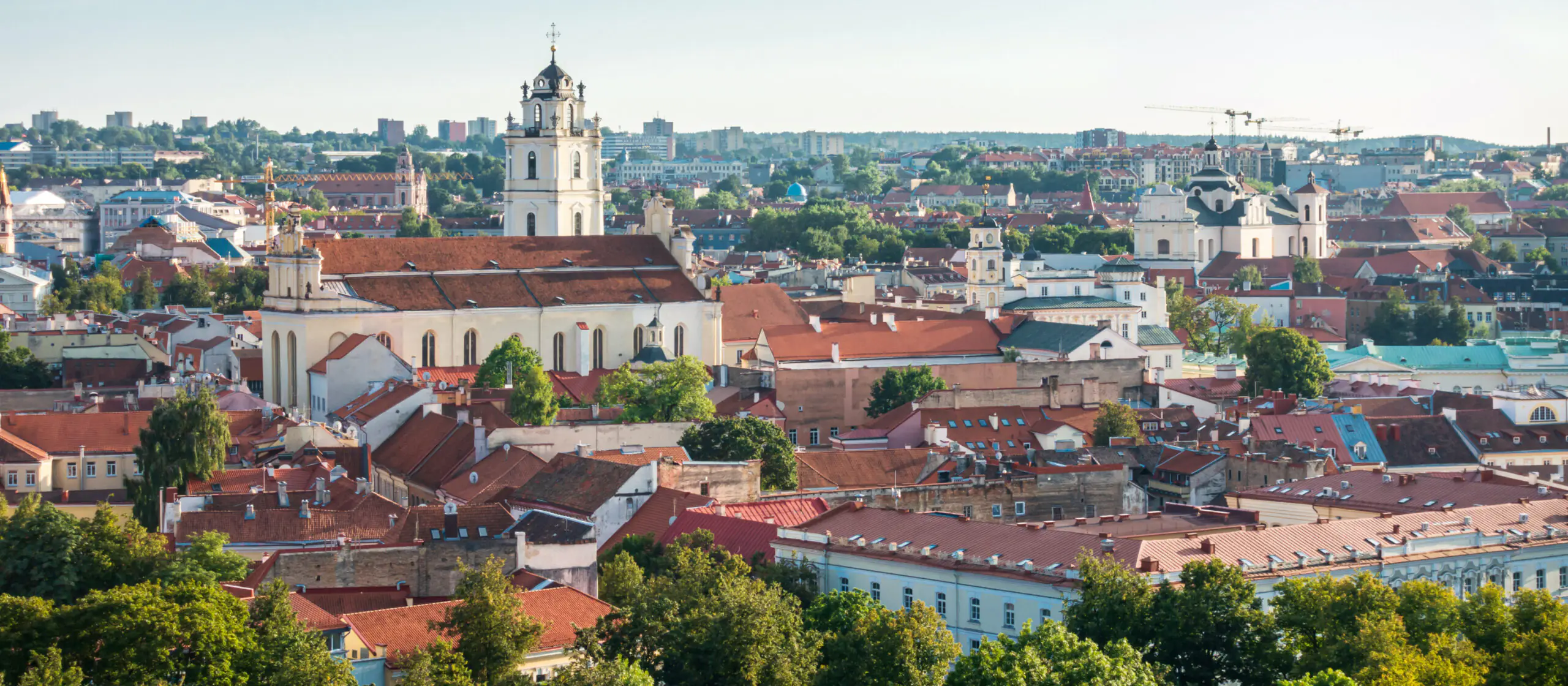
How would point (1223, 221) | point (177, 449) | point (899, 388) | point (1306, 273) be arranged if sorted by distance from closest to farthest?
1. point (177, 449)
2. point (899, 388)
3. point (1306, 273)
4. point (1223, 221)

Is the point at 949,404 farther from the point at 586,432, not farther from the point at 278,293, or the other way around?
the point at 278,293

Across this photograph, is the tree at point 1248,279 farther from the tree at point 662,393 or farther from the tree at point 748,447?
the tree at point 748,447

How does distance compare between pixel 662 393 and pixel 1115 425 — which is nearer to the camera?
pixel 1115 425

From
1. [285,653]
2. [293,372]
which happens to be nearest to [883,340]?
[293,372]

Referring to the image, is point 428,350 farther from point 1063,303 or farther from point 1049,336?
point 1063,303

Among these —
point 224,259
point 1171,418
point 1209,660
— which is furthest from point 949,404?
point 224,259

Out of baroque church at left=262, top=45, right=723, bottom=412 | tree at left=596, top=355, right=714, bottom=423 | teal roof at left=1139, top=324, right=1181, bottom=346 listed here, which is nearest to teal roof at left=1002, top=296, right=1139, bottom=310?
teal roof at left=1139, top=324, right=1181, bottom=346

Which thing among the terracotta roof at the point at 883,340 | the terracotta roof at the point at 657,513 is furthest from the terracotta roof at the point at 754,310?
the terracotta roof at the point at 657,513
